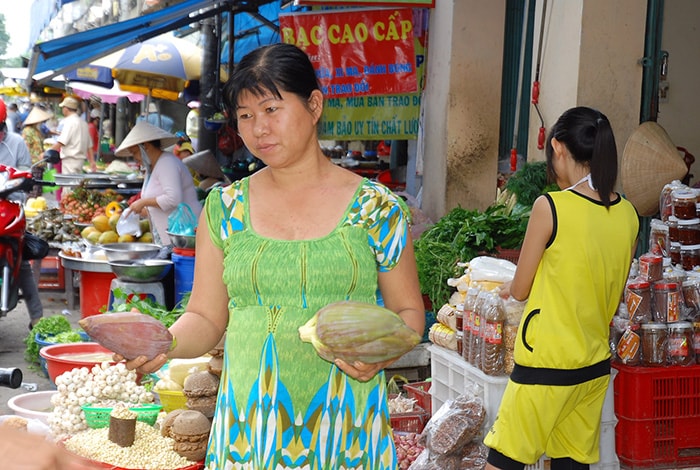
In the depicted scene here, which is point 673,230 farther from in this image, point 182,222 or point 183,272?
point 182,222

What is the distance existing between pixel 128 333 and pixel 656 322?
299 cm

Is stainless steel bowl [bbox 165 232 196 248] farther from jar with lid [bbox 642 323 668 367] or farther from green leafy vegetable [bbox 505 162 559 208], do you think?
jar with lid [bbox 642 323 668 367]

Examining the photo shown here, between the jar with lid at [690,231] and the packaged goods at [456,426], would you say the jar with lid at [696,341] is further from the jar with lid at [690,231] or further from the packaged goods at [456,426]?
the packaged goods at [456,426]

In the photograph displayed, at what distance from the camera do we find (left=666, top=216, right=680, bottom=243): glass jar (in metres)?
5.26

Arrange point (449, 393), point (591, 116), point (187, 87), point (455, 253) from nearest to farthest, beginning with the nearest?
point (591, 116) < point (449, 393) < point (455, 253) < point (187, 87)

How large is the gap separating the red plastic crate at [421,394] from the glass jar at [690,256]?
161 centimetres

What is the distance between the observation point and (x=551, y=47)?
265 inches

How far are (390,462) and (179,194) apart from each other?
6646 millimetres

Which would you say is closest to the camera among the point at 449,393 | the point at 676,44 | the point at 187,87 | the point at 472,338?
the point at 472,338

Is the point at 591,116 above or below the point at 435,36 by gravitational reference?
below

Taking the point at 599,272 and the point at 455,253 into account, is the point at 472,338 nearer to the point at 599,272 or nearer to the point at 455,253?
the point at 599,272

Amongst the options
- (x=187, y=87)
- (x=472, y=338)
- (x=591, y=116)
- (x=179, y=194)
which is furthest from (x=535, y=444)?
(x=187, y=87)

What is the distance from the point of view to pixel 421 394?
545 centimetres

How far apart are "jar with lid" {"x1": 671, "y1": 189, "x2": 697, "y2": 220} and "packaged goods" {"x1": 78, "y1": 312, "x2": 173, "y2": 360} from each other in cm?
361
